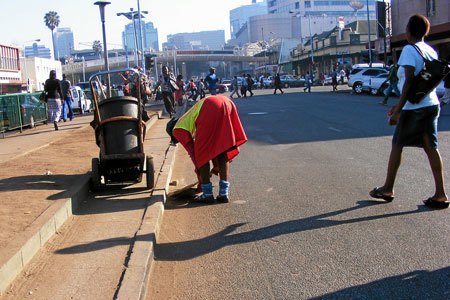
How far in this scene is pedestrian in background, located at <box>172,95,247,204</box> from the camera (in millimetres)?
6938

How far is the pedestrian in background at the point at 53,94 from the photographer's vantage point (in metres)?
16.7

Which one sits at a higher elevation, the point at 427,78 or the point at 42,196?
the point at 427,78

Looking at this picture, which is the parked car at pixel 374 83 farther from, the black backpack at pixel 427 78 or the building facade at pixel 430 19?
the black backpack at pixel 427 78

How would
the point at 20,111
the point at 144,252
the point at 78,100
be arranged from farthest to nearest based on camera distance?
the point at 78,100 → the point at 20,111 → the point at 144,252

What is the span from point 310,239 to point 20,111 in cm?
1570

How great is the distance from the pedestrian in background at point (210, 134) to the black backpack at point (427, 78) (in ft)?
7.23

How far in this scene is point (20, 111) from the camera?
18.9 m

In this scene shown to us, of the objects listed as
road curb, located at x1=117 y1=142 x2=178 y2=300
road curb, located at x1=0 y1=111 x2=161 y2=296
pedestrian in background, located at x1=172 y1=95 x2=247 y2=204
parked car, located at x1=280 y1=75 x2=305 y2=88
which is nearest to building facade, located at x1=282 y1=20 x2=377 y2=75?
parked car, located at x1=280 y1=75 x2=305 y2=88

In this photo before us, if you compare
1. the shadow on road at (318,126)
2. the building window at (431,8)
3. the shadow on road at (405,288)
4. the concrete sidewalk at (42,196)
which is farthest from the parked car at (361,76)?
Result: the shadow on road at (405,288)

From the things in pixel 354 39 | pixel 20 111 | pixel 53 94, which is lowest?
pixel 20 111

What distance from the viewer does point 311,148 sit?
11570 millimetres

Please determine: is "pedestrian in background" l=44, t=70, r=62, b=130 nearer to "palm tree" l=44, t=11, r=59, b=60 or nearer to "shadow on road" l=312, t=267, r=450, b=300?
"shadow on road" l=312, t=267, r=450, b=300

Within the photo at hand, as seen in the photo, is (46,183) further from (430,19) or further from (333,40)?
(333,40)

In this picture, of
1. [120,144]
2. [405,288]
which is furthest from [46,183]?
[405,288]
